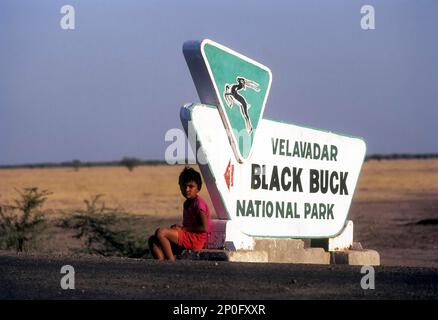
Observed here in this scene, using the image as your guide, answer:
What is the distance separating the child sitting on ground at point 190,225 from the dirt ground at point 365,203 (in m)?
6.04

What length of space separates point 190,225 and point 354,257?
395 centimetres

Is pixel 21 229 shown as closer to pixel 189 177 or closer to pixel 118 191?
pixel 189 177

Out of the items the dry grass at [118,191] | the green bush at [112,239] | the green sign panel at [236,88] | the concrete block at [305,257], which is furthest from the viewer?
the dry grass at [118,191]

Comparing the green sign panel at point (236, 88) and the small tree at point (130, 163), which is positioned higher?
the small tree at point (130, 163)

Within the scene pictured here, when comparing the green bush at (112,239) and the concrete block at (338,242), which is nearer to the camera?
the concrete block at (338,242)

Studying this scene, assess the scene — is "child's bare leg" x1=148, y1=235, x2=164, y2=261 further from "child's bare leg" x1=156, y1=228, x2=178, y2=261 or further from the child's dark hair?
the child's dark hair

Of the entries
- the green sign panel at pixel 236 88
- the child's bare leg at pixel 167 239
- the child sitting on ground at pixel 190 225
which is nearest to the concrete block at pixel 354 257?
the green sign panel at pixel 236 88

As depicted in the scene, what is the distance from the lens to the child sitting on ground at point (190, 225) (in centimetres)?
1380

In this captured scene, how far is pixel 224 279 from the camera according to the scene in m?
11.5

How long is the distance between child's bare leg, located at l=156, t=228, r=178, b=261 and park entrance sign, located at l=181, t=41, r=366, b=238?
0.99m

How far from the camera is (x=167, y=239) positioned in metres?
13.7

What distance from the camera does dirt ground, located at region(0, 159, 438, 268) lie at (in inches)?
1105

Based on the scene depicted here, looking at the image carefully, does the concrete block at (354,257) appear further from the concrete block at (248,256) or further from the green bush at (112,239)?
the green bush at (112,239)

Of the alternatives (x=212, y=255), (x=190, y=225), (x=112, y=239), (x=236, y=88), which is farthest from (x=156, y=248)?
(x=112, y=239)
